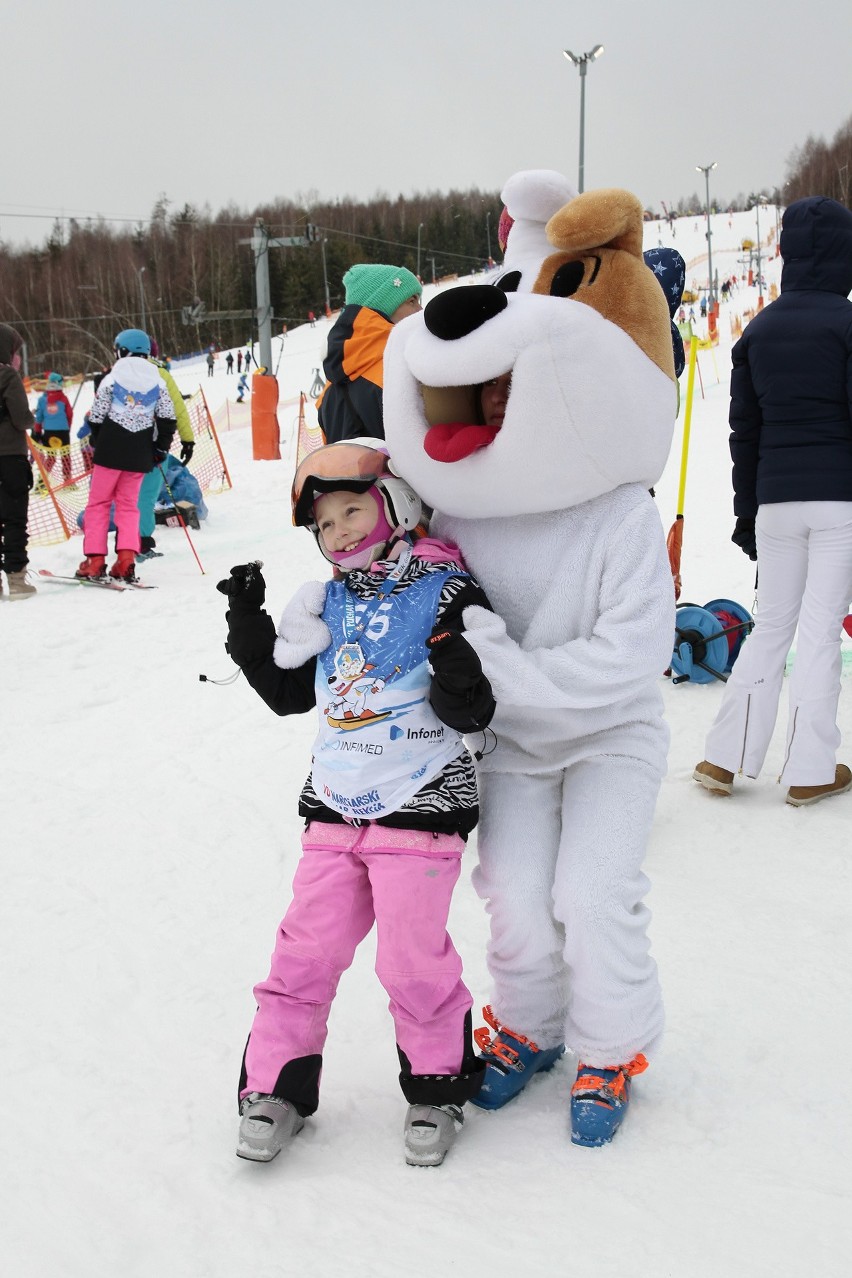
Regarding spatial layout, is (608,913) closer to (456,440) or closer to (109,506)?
(456,440)

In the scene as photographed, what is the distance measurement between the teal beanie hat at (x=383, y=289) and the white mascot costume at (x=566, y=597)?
4.29ft

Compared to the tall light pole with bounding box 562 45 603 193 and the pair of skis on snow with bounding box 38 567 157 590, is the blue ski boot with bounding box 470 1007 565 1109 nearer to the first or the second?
the pair of skis on snow with bounding box 38 567 157 590

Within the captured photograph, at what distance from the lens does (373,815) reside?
1921mm

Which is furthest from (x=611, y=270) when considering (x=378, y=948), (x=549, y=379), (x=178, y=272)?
(x=178, y=272)

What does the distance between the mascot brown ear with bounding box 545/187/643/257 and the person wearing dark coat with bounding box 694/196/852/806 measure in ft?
5.25

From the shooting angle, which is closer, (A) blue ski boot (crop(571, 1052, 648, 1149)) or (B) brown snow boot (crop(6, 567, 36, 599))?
(A) blue ski boot (crop(571, 1052, 648, 1149))

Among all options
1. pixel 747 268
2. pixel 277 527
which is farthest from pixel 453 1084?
pixel 747 268

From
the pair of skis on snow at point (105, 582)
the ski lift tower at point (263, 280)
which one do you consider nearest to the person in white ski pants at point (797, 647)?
the pair of skis on snow at point (105, 582)

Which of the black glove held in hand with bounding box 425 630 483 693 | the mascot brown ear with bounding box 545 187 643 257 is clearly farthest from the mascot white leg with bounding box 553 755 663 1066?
the mascot brown ear with bounding box 545 187 643 257

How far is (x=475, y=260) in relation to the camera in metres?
70.4

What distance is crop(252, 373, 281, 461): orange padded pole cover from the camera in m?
16.0

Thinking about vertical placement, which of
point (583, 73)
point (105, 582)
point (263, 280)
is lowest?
point (105, 582)

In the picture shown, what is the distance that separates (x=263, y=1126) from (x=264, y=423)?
14862mm

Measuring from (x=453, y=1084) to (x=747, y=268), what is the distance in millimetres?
63482
